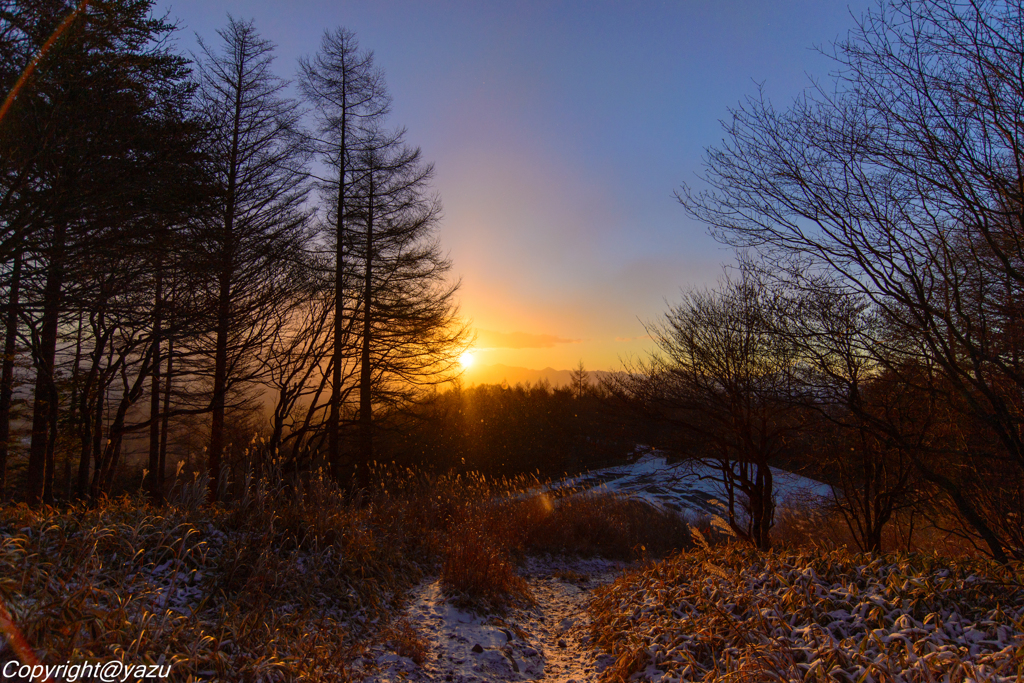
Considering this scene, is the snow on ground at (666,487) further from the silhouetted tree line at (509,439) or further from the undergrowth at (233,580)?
the undergrowth at (233,580)

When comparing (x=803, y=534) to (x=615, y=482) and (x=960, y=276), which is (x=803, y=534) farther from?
(x=960, y=276)

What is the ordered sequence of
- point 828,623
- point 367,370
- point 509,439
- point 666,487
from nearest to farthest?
1. point 828,623
2. point 367,370
3. point 666,487
4. point 509,439

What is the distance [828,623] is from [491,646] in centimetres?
291

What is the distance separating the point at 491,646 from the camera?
188 inches

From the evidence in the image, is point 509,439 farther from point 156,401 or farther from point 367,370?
point 156,401

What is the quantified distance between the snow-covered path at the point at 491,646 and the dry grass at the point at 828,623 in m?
0.43

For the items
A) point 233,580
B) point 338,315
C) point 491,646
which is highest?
point 338,315

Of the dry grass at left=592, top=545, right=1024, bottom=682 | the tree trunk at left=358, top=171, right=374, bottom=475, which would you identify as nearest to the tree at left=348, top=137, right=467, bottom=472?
the tree trunk at left=358, top=171, right=374, bottom=475

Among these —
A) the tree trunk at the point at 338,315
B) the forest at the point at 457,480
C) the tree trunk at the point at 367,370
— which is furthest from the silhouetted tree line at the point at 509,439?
the forest at the point at 457,480

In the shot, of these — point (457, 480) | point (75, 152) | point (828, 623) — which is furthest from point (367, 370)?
point (828, 623)

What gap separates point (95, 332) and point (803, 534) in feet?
52.7

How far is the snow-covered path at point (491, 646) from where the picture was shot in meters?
4.06

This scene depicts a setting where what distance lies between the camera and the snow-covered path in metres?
4.06

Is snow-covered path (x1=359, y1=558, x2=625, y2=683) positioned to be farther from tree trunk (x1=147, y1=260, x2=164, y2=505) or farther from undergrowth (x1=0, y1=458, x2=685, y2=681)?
tree trunk (x1=147, y1=260, x2=164, y2=505)
